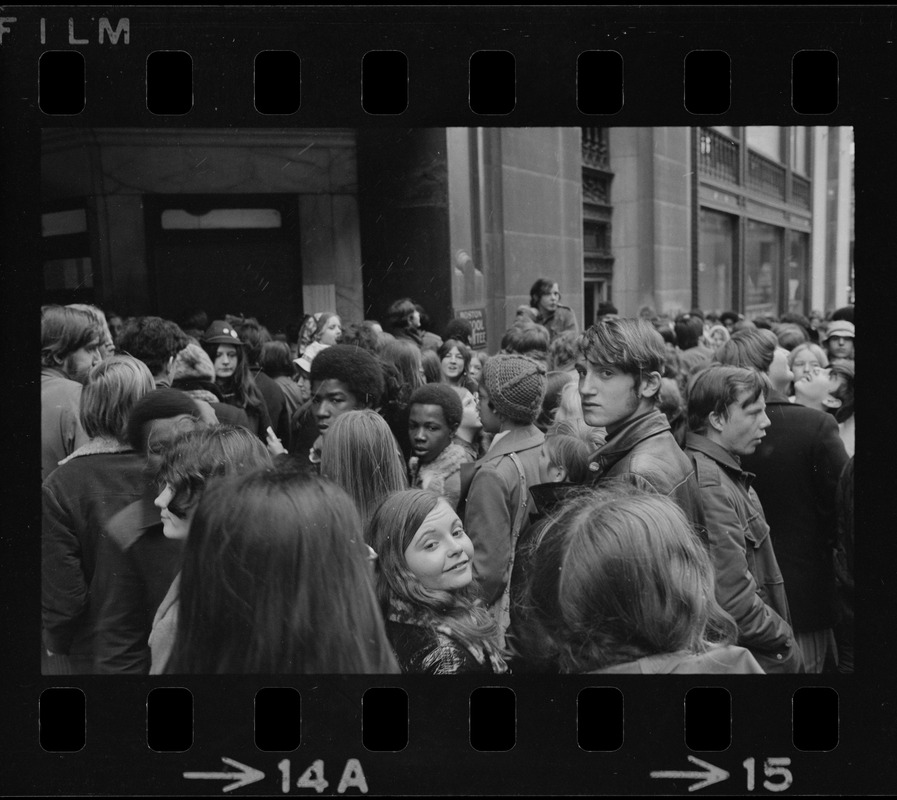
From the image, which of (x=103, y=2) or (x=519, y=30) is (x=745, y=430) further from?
(x=103, y=2)

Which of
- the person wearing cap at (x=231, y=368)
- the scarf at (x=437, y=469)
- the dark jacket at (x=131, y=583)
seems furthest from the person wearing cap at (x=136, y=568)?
the scarf at (x=437, y=469)

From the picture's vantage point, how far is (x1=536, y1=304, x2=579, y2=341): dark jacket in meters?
5.57

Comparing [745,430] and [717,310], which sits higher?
[717,310]

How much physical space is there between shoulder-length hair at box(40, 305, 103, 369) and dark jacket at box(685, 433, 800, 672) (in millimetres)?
2502

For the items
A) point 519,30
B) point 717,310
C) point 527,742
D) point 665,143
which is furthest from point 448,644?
point 717,310

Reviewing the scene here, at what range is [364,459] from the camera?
353 cm

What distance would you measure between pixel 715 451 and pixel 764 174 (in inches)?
225

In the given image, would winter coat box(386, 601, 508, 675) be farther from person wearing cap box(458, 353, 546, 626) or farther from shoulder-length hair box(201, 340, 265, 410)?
shoulder-length hair box(201, 340, 265, 410)

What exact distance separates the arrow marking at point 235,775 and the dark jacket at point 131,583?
1.49 feet

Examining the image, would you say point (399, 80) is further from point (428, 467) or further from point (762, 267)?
point (762, 267)

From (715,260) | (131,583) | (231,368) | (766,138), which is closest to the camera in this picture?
(131,583)

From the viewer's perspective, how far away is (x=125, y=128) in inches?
145

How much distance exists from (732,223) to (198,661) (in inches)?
313

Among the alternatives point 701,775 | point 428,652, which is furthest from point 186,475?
point 701,775
